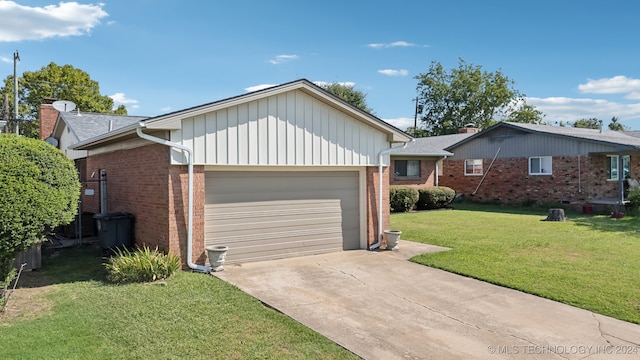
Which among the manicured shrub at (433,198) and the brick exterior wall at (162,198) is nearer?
the brick exterior wall at (162,198)

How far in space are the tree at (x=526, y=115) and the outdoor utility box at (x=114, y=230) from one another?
47037 mm

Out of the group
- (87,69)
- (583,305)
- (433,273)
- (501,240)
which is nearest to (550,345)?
(583,305)

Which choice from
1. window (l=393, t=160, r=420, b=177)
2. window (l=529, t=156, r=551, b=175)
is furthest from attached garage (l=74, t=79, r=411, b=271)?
window (l=529, t=156, r=551, b=175)

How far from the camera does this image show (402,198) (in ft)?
63.8

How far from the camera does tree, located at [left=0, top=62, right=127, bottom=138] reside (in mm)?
37938

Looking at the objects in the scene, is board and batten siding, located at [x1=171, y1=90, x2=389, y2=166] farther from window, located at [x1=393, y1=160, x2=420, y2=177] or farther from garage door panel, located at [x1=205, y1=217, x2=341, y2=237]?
window, located at [x1=393, y1=160, x2=420, y2=177]

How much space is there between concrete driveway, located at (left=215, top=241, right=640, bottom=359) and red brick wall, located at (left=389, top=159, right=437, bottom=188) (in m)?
13.5

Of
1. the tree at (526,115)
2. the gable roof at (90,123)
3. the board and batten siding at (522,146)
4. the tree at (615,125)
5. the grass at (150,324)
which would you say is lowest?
the grass at (150,324)

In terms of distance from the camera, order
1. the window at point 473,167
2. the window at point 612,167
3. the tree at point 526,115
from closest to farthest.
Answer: the window at point 612,167, the window at point 473,167, the tree at point 526,115

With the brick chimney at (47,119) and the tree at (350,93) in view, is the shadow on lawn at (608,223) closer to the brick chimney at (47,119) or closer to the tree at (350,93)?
the brick chimney at (47,119)

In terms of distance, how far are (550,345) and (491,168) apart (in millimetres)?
20096

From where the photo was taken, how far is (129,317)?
17.7 ft

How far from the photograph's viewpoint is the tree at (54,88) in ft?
124

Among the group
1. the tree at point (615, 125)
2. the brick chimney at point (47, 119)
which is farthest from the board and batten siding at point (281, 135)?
the tree at point (615, 125)
